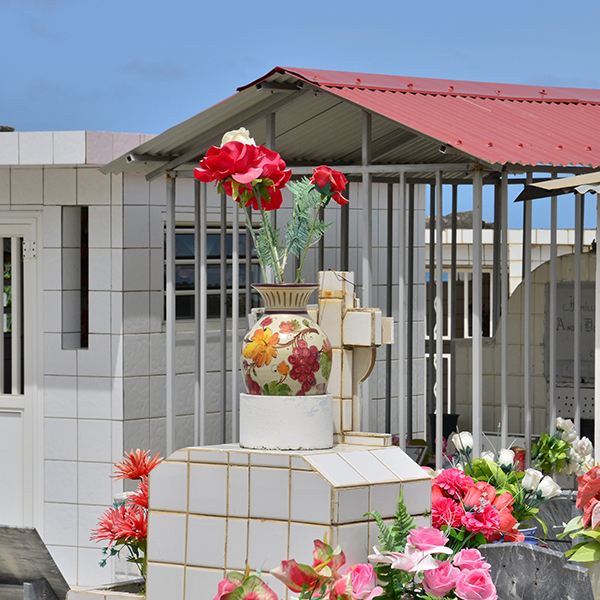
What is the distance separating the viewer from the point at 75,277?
591 cm

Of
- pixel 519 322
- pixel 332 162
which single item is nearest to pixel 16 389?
pixel 332 162

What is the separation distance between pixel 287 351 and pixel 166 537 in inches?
26.1

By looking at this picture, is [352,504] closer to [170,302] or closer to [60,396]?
[170,302]

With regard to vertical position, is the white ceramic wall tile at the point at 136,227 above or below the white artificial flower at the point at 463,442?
above

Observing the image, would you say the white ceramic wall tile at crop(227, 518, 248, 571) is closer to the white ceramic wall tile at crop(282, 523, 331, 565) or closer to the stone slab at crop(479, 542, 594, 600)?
the white ceramic wall tile at crop(282, 523, 331, 565)

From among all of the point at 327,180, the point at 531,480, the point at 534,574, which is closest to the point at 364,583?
the point at 534,574

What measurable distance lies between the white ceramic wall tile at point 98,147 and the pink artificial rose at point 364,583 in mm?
3764

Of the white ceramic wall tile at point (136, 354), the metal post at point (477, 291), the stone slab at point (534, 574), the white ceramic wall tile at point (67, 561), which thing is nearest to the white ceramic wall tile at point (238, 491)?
the stone slab at point (534, 574)

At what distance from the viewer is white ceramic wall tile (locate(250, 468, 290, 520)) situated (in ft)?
8.52

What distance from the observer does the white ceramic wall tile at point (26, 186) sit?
5.86 meters

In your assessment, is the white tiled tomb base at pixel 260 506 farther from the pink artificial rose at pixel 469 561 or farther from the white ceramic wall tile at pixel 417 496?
the pink artificial rose at pixel 469 561

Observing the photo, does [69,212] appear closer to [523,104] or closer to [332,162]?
[332,162]

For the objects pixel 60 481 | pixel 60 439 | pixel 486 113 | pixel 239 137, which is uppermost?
pixel 486 113

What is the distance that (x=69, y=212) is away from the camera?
231 inches
